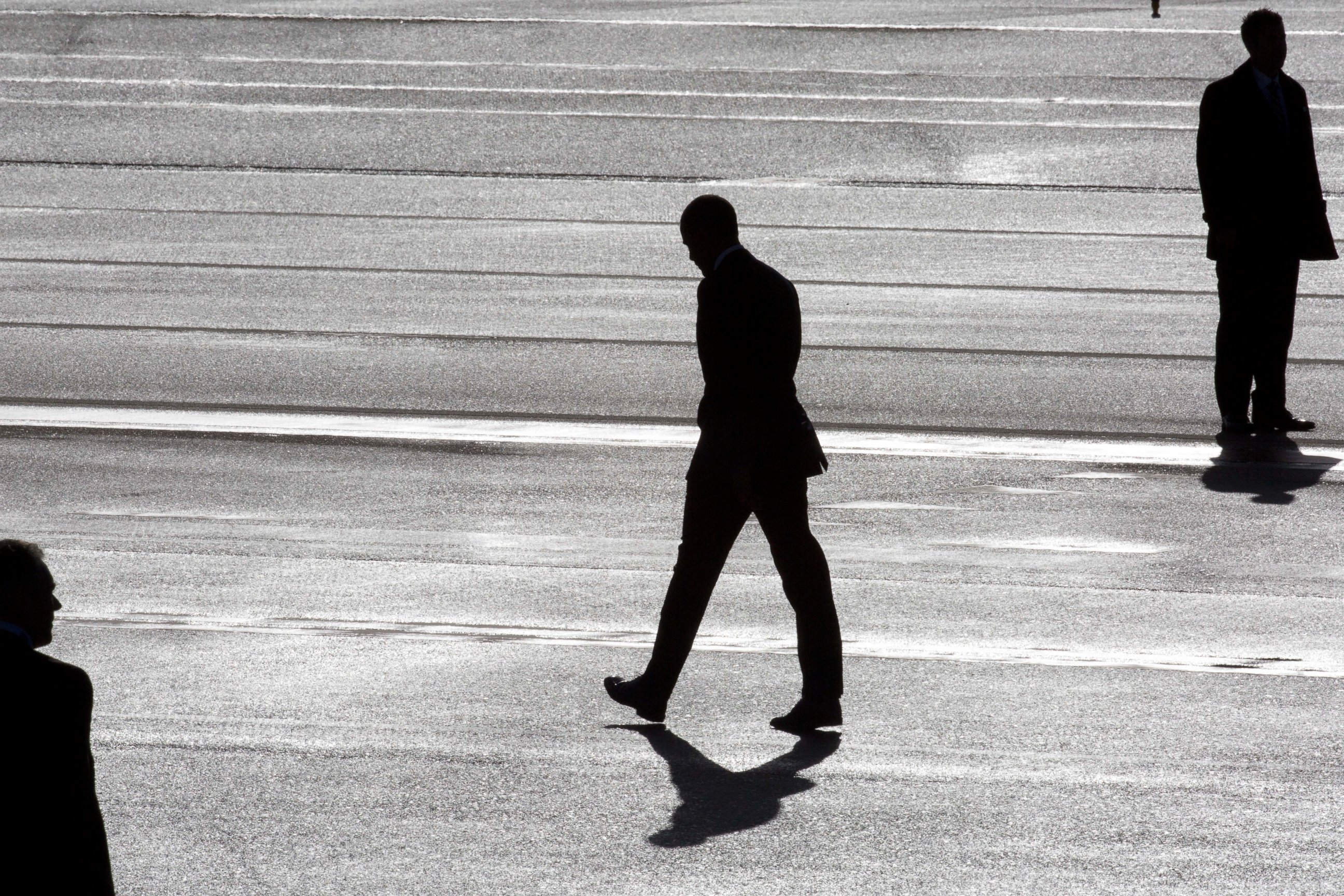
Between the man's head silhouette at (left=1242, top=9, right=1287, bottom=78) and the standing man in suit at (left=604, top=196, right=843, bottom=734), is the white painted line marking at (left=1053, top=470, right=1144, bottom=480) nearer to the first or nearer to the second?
the man's head silhouette at (left=1242, top=9, right=1287, bottom=78)

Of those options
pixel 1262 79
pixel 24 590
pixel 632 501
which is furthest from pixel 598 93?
pixel 24 590

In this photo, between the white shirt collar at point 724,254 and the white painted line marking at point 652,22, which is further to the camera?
the white painted line marking at point 652,22

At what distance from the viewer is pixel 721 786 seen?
20.5 feet

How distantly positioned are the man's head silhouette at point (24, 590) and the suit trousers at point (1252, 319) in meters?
8.18

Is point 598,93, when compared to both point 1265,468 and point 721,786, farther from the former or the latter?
point 721,786

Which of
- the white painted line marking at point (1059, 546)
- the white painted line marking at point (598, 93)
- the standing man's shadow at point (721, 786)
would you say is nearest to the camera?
the standing man's shadow at point (721, 786)

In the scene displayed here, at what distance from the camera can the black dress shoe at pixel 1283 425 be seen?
1109 cm

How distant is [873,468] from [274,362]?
414 centimetres

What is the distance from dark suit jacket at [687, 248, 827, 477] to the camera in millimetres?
6512

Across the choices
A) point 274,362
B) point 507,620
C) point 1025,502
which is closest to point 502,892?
point 507,620

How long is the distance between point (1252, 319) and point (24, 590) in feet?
27.4

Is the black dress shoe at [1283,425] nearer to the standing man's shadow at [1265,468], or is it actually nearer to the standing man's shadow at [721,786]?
the standing man's shadow at [1265,468]

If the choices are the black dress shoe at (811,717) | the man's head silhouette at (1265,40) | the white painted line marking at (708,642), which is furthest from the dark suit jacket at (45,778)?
the man's head silhouette at (1265,40)

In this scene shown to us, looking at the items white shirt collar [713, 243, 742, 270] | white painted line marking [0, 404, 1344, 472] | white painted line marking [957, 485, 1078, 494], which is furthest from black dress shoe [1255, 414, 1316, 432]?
white shirt collar [713, 243, 742, 270]
